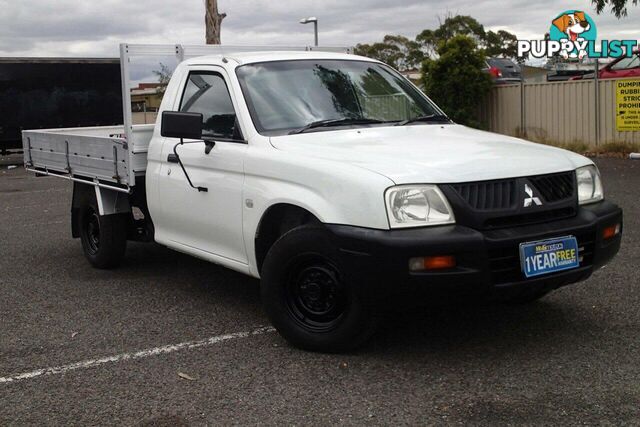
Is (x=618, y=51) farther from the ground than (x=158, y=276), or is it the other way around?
(x=618, y=51)

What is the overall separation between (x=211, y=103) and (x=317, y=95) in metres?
0.78

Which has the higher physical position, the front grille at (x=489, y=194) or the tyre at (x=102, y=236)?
the front grille at (x=489, y=194)

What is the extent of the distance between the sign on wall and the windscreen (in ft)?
35.2

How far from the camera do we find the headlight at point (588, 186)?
4520mm

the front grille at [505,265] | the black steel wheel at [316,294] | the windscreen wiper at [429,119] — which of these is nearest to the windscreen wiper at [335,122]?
the windscreen wiper at [429,119]

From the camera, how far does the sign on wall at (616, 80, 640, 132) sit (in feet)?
49.3

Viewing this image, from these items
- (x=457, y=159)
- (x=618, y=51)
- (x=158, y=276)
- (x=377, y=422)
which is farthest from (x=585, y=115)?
(x=377, y=422)

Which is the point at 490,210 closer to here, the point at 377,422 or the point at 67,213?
the point at 377,422

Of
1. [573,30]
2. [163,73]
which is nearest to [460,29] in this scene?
[573,30]

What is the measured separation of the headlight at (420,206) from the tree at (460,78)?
13990 mm

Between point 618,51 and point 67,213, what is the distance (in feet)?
51.3

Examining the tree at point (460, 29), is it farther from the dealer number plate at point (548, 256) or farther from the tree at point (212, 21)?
the dealer number plate at point (548, 256)

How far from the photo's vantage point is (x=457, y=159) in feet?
13.6

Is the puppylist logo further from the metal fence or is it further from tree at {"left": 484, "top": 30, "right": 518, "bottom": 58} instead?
tree at {"left": 484, "top": 30, "right": 518, "bottom": 58}
